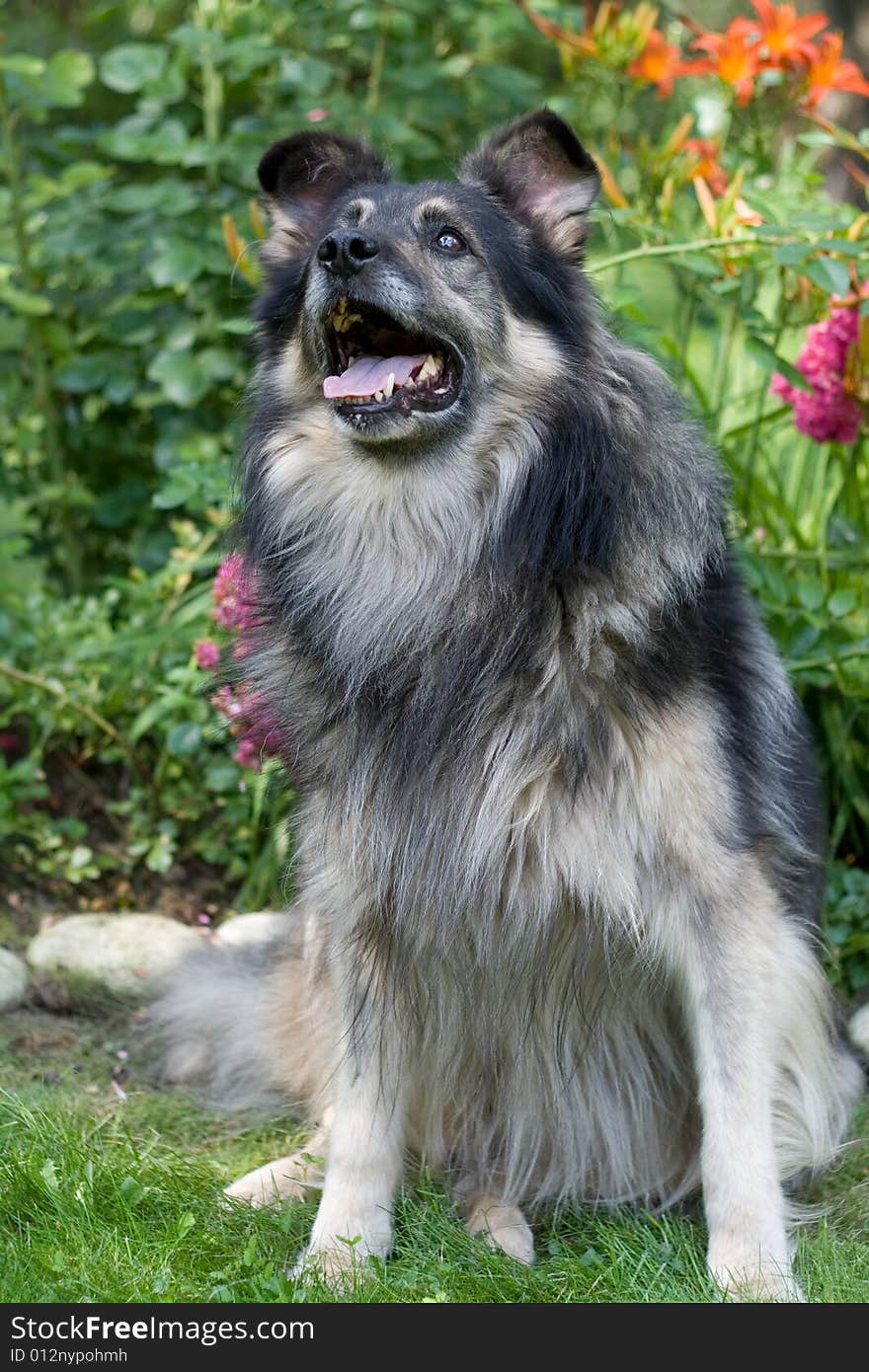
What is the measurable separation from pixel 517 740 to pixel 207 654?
1.62 metres

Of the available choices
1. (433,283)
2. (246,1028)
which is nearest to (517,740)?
(433,283)

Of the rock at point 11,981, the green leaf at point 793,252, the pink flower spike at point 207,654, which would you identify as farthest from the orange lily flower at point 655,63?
the rock at point 11,981

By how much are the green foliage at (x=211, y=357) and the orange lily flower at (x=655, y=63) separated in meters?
0.05

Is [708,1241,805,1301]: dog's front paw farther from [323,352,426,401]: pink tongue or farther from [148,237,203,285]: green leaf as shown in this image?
[148,237,203,285]: green leaf

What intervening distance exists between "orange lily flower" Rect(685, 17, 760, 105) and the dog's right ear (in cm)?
136

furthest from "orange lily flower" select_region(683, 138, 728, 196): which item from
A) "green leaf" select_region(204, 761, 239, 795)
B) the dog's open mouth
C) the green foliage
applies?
"green leaf" select_region(204, 761, 239, 795)

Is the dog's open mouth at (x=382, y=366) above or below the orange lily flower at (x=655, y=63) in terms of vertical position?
below

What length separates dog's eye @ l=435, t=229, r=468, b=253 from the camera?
9.91ft

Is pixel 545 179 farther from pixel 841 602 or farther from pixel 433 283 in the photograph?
pixel 841 602

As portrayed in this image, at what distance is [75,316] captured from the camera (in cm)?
548

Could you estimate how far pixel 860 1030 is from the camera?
3.87 m

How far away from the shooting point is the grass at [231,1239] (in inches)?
106

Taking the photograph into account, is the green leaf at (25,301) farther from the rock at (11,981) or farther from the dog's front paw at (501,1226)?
the dog's front paw at (501,1226)

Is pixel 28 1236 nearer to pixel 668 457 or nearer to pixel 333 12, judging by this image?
pixel 668 457
